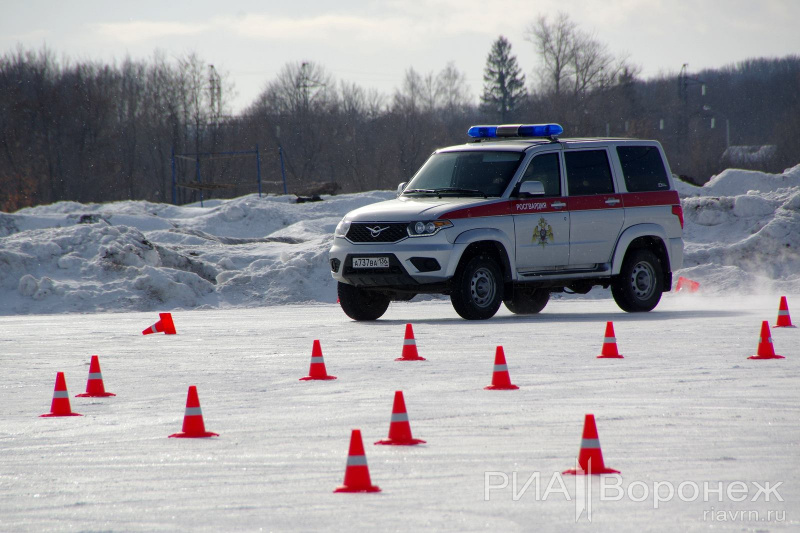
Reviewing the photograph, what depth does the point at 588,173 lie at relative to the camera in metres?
13.8

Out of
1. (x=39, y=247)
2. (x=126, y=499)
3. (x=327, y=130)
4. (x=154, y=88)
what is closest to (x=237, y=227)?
(x=39, y=247)

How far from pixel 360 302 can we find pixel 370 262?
3.48ft

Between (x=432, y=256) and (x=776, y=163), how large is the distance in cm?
5947

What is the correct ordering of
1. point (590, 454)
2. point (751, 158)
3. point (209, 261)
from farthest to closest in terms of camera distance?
point (751, 158)
point (209, 261)
point (590, 454)

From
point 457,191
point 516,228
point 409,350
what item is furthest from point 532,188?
point 409,350

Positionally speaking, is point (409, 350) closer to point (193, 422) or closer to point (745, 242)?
point (193, 422)

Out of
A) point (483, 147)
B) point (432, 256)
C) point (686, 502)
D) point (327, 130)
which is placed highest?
point (327, 130)

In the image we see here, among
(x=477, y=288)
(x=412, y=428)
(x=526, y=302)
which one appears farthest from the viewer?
(x=526, y=302)

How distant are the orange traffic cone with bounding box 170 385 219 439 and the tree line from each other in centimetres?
3284

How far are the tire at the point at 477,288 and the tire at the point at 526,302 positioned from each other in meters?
1.73

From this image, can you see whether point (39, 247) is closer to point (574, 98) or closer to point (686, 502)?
point (686, 502)

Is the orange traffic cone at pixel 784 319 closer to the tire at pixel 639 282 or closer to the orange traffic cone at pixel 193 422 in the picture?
the tire at pixel 639 282

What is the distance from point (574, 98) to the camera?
78562mm

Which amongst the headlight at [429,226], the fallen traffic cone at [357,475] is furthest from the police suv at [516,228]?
the fallen traffic cone at [357,475]
